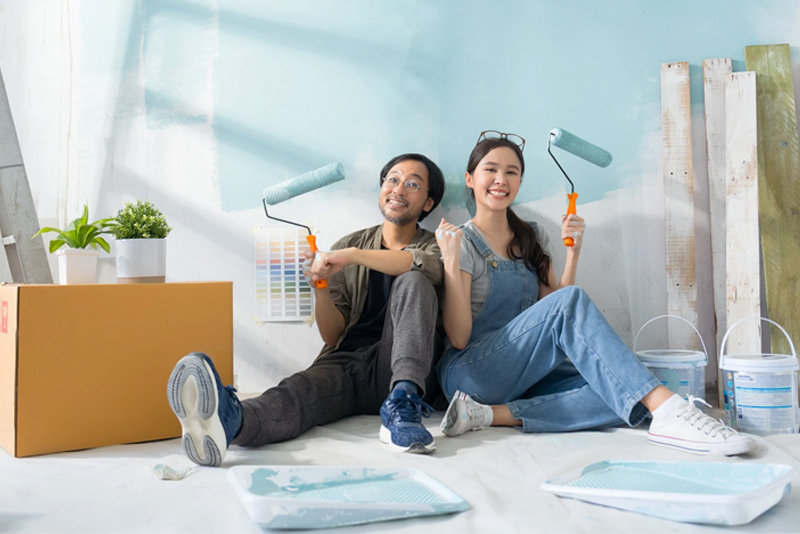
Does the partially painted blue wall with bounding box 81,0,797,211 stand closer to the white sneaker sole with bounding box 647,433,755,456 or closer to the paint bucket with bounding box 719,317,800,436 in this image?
the paint bucket with bounding box 719,317,800,436

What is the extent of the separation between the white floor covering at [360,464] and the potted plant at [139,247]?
1.49 feet

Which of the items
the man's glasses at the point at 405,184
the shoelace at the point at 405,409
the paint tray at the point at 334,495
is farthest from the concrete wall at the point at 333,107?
the paint tray at the point at 334,495

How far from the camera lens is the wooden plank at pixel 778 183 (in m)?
1.90

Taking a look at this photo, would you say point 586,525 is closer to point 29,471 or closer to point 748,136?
point 29,471

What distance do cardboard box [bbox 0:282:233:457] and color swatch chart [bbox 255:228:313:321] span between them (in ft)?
1.81

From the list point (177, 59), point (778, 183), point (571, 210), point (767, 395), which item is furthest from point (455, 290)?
point (177, 59)

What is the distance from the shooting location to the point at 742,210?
1860mm

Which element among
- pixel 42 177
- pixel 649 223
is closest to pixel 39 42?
pixel 42 177

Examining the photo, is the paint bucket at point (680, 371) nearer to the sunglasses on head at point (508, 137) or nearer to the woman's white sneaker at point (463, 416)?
the woman's white sneaker at point (463, 416)

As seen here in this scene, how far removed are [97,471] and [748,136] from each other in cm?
207

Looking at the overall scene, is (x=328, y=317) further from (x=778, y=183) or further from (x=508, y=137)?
(x=778, y=183)

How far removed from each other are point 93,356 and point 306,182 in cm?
80

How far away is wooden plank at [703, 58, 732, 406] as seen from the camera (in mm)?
1975

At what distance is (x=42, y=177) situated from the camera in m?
2.30
